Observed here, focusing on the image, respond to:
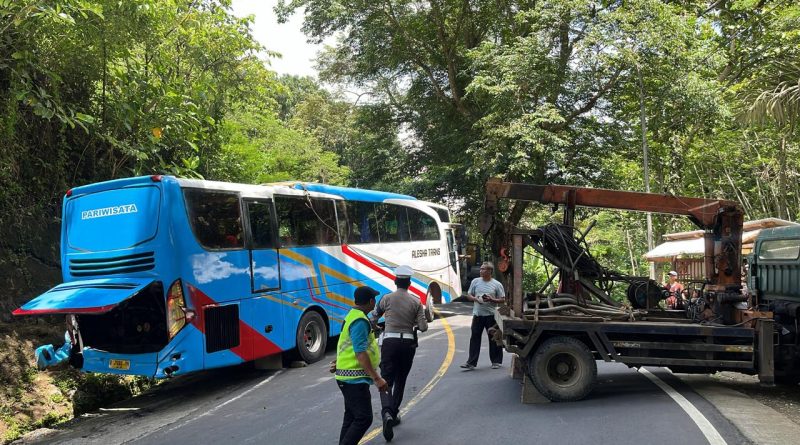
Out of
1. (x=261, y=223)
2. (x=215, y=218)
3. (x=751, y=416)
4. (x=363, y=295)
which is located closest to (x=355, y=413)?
(x=363, y=295)

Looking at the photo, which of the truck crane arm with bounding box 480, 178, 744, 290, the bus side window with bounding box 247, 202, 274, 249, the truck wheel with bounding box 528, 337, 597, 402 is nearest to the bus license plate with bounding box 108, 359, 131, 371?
the bus side window with bounding box 247, 202, 274, 249

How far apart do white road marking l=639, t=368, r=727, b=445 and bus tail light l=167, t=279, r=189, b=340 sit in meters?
6.47

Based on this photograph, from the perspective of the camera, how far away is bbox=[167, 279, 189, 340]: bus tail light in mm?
8133

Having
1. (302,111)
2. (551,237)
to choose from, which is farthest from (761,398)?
(302,111)

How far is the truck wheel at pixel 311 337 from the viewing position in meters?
10.7

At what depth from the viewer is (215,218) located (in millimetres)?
9039

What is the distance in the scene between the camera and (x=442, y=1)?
72.3ft

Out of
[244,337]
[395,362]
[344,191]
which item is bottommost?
[244,337]

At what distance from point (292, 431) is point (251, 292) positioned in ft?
11.2

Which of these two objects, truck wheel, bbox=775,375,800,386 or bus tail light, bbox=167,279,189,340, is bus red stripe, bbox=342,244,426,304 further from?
truck wheel, bbox=775,375,800,386

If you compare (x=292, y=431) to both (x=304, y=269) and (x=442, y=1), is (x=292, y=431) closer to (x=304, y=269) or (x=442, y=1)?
(x=304, y=269)

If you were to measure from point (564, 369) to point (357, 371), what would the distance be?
3473 millimetres

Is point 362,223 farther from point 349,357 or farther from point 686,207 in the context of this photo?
point 349,357

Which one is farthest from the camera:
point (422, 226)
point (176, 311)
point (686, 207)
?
point (422, 226)
